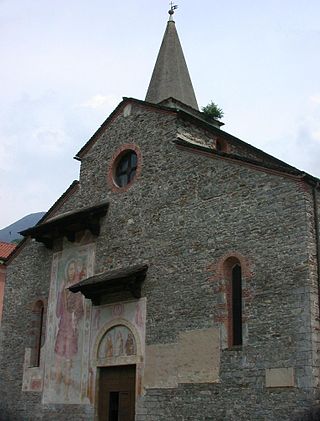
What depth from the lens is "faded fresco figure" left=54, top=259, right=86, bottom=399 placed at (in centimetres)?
1714

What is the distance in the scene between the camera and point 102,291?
53.3 feet

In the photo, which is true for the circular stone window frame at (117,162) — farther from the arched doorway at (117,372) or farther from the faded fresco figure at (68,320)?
the arched doorway at (117,372)

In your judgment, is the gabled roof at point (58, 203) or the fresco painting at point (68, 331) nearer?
the fresco painting at point (68, 331)

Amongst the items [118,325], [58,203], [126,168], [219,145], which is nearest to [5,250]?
[58,203]

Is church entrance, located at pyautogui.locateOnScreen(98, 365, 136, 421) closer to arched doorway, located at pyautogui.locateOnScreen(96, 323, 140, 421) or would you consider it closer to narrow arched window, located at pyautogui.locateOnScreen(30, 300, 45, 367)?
arched doorway, located at pyautogui.locateOnScreen(96, 323, 140, 421)

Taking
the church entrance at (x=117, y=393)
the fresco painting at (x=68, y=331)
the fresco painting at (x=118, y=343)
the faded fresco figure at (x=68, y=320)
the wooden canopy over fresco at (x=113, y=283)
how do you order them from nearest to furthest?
the church entrance at (x=117, y=393) < the wooden canopy over fresco at (x=113, y=283) < the fresco painting at (x=118, y=343) < the fresco painting at (x=68, y=331) < the faded fresco figure at (x=68, y=320)

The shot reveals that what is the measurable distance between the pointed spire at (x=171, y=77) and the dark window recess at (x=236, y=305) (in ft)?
34.1

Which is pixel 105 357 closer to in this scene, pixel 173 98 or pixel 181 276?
pixel 181 276

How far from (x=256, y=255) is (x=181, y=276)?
229 cm

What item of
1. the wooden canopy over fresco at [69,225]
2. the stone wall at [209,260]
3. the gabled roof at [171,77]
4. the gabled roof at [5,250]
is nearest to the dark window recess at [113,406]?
the stone wall at [209,260]

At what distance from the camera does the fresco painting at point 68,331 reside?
658 inches

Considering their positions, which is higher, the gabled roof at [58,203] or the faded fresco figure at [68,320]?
the gabled roof at [58,203]

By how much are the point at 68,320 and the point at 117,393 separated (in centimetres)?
304

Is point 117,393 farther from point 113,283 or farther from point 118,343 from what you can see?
point 113,283
